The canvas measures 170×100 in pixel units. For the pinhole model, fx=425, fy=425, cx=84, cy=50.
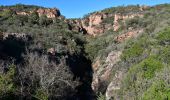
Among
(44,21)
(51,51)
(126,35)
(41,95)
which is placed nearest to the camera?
(41,95)

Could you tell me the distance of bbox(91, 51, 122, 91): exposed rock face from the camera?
62.0 metres

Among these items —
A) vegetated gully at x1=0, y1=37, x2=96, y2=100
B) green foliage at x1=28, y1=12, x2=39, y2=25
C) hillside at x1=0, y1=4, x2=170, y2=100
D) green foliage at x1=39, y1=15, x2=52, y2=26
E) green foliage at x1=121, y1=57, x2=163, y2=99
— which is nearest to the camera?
green foliage at x1=121, y1=57, x2=163, y2=99

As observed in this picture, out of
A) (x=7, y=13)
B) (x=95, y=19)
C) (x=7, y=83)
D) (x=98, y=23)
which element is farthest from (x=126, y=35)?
(x=7, y=83)

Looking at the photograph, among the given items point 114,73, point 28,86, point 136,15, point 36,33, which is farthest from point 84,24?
point 28,86

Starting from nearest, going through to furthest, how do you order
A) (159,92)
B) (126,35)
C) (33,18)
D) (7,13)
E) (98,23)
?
(159,92) → (126,35) → (33,18) → (7,13) → (98,23)

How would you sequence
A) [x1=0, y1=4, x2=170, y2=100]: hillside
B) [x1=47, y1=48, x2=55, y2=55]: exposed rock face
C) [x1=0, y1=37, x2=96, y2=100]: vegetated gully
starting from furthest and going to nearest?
[x1=47, y1=48, x2=55, y2=55]: exposed rock face < [x1=0, y1=37, x2=96, y2=100]: vegetated gully < [x1=0, y1=4, x2=170, y2=100]: hillside

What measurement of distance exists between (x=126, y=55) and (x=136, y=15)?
33930mm

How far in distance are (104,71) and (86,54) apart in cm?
1214

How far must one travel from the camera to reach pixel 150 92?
34062 millimetres

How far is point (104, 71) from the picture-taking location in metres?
65.2

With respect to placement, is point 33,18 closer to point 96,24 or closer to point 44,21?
point 44,21

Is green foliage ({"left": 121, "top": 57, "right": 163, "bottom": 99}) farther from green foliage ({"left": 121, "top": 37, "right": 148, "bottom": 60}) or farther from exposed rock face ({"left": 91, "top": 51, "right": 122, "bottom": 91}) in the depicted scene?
exposed rock face ({"left": 91, "top": 51, "right": 122, "bottom": 91})

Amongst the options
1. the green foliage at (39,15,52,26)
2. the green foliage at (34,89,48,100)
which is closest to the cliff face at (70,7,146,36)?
the green foliage at (39,15,52,26)

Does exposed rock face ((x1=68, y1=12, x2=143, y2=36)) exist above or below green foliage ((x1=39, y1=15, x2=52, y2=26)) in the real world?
below
